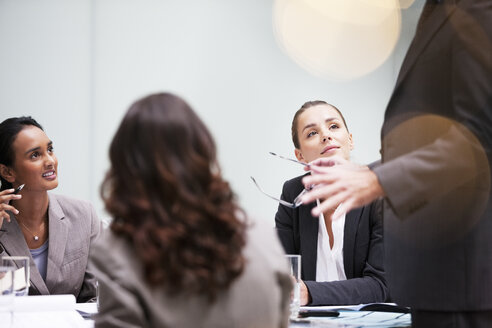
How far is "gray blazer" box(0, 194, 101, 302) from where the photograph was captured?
2516mm

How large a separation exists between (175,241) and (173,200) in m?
0.07

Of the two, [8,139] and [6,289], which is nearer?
[6,289]

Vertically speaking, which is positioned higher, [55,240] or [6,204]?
[6,204]

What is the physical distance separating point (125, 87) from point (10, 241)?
1.89 meters

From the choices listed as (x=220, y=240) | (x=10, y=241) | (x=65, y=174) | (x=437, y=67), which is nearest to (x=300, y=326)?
(x=220, y=240)

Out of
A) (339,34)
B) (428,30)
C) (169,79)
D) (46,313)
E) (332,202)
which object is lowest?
(46,313)

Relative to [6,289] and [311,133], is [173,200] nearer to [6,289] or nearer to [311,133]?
[6,289]

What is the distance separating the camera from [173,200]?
3.03ft

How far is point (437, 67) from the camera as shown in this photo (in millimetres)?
1120

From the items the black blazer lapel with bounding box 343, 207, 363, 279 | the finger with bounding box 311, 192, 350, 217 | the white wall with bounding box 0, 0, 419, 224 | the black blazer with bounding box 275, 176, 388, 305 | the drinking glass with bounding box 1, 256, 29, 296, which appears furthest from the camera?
the white wall with bounding box 0, 0, 419, 224

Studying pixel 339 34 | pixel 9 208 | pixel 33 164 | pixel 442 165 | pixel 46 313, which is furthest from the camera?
pixel 339 34

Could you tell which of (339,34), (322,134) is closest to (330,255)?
(322,134)

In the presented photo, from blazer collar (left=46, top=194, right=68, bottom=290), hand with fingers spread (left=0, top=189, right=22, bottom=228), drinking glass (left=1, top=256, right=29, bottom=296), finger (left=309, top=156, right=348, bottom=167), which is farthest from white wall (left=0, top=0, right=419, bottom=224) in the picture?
finger (left=309, top=156, right=348, bottom=167)

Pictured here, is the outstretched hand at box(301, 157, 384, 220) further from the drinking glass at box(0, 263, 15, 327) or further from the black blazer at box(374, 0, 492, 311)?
the drinking glass at box(0, 263, 15, 327)
